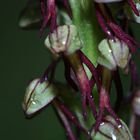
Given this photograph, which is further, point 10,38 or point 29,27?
point 10,38

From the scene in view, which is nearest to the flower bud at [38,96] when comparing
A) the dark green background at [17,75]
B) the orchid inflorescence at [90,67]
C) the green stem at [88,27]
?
the orchid inflorescence at [90,67]

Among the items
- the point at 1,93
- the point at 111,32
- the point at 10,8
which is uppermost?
the point at 111,32

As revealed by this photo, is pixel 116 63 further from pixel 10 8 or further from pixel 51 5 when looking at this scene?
pixel 10 8

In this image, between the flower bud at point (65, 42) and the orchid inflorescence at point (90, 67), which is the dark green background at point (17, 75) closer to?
the orchid inflorescence at point (90, 67)

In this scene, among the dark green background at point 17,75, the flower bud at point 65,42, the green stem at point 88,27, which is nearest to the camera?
the flower bud at point 65,42

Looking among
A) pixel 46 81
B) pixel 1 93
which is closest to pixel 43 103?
pixel 46 81

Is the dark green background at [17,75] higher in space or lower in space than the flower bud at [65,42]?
lower
